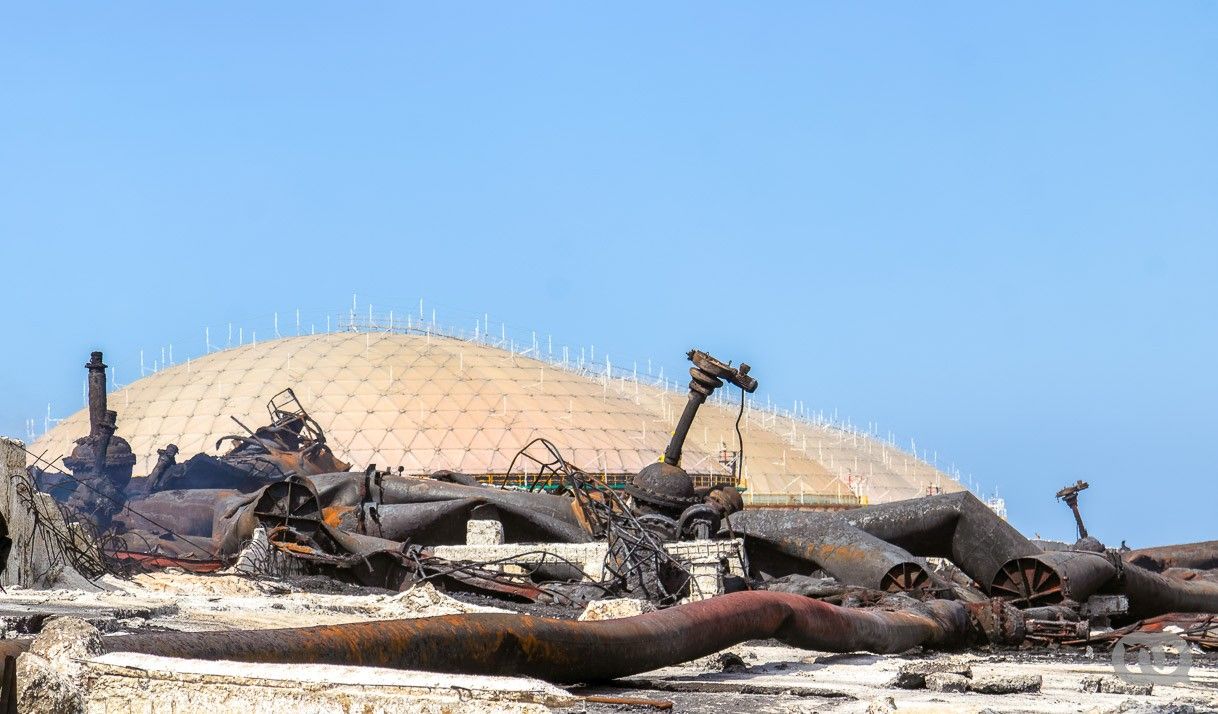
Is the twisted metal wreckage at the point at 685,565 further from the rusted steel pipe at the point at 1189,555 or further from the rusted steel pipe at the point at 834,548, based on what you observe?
the rusted steel pipe at the point at 1189,555

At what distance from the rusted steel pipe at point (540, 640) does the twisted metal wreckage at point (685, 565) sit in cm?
1

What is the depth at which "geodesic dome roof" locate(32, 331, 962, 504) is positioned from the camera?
189ft

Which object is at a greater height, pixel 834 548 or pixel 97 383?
pixel 97 383

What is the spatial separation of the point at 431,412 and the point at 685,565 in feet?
152

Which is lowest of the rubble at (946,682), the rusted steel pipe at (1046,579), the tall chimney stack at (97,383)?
the rubble at (946,682)

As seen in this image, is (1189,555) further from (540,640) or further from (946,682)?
(540,640)

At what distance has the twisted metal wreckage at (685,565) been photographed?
636 cm

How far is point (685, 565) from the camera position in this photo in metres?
13.3

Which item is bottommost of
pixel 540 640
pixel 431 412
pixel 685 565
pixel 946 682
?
pixel 946 682

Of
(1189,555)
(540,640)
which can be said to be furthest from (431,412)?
(540,640)

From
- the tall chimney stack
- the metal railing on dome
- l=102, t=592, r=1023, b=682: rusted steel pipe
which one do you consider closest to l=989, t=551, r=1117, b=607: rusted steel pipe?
l=102, t=592, r=1023, b=682: rusted steel pipe

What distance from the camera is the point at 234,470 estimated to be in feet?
93.9

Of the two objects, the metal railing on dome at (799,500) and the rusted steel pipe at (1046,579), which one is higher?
the metal railing on dome at (799,500)

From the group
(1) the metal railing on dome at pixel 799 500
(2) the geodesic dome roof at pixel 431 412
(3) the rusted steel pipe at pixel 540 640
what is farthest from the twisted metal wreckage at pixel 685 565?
(2) the geodesic dome roof at pixel 431 412
